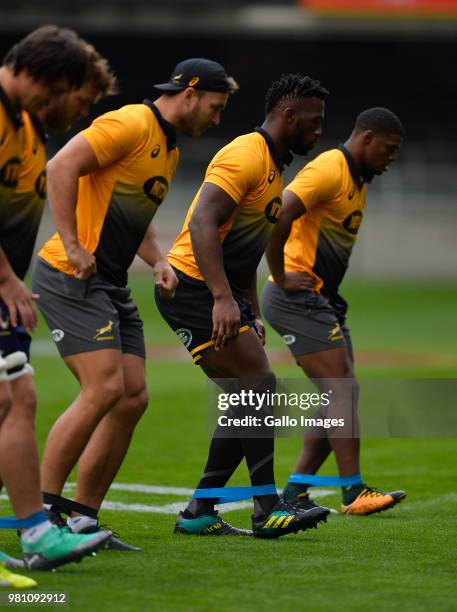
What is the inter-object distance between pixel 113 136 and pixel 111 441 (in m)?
1.60

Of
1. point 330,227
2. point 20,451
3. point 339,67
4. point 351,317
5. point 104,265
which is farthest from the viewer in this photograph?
point 339,67

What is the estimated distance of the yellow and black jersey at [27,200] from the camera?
223 inches

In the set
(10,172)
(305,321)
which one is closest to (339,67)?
(305,321)

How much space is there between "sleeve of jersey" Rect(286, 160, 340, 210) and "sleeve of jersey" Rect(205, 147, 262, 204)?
112 centimetres

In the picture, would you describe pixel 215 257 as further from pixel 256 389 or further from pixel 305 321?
pixel 305 321

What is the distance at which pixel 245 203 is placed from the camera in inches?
284

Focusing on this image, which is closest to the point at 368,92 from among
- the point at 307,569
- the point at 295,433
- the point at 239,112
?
the point at 239,112

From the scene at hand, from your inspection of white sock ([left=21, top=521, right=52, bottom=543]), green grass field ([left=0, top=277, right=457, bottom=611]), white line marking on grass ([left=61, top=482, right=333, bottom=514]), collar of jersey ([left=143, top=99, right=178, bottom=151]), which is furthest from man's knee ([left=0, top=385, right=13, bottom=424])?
white line marking on grass ([left=61, top=482, right=333, bottom=514])

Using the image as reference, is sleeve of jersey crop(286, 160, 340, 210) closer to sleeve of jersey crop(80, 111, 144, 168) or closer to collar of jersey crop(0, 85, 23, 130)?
sleeve of jersey crop(80, 111, 144, 168)

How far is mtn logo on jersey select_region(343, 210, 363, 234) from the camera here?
8.55m

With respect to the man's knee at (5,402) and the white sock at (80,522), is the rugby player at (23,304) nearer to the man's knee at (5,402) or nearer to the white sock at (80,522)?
the man's knee at (5,402)

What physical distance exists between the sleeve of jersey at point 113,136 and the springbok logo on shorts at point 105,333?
0.82 metres

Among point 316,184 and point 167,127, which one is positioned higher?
point 167,127

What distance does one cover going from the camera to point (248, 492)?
716cm
